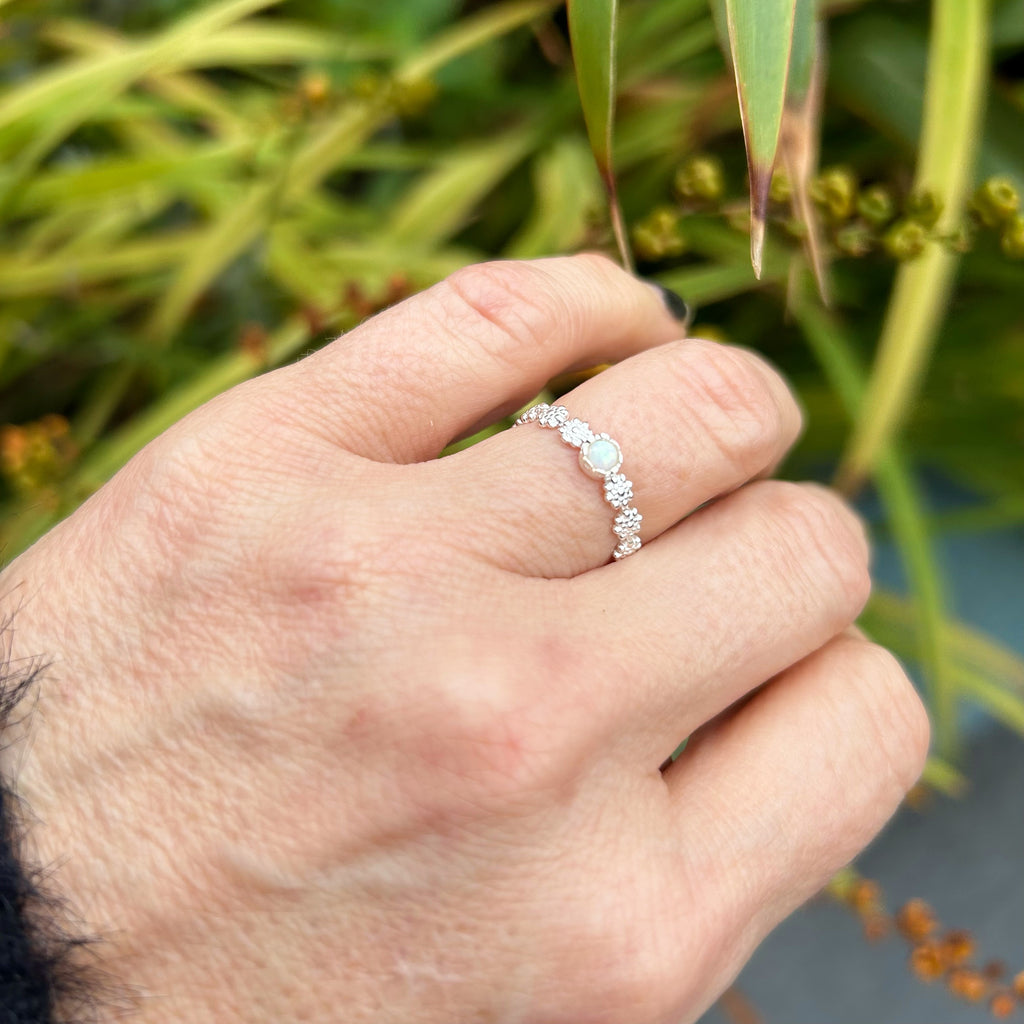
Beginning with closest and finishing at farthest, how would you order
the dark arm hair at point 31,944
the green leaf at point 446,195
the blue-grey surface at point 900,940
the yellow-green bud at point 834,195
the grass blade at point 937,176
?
the dark arm hair at point 31,944
the yellow-green bud at point 834,195
the grass blade at point 937,176
the green leaf at point 446,195
the blue-grey surface at point 900,940

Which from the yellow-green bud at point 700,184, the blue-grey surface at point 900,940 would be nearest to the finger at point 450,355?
the yellow-green bud at point 700,184

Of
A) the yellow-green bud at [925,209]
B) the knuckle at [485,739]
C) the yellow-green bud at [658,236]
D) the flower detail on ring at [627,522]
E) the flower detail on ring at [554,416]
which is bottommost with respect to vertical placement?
the knuckle at [485,739]

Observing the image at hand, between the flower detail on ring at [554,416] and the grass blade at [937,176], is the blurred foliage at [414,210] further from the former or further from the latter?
the flower detail on ring at [554,416]

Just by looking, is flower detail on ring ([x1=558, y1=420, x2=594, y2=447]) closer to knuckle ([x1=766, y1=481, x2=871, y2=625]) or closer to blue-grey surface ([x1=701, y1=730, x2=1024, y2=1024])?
knuckle ([x1=766, y1=481, x2=871, y2=625])

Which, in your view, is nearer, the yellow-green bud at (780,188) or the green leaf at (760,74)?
the green leaf at (760,74)

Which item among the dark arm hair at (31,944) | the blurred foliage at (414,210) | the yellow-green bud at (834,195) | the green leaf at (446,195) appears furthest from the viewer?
Answer: the green leaf at (446,195)

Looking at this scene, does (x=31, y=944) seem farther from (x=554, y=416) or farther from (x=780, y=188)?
(x=780, y=188)

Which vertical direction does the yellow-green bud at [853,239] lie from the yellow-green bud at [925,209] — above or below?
below
